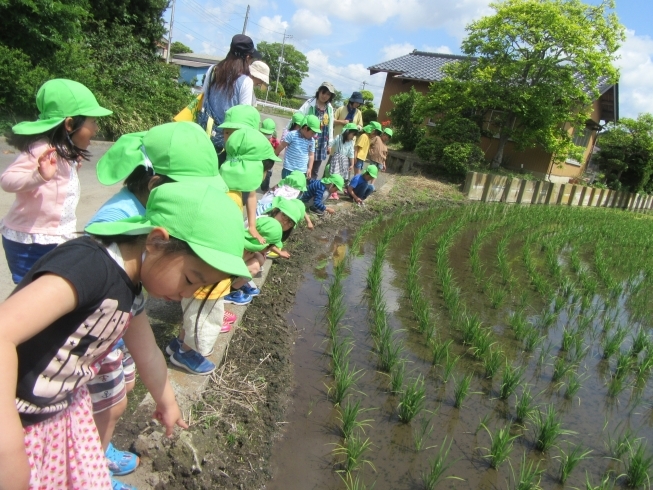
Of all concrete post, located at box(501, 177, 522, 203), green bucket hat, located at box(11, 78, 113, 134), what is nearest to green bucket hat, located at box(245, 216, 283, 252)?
green bucket hat, located at box(11, 78, 113, 134)

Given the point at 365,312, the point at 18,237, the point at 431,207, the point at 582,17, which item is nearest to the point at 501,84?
the point at 582,17

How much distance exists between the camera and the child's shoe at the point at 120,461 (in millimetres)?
1764

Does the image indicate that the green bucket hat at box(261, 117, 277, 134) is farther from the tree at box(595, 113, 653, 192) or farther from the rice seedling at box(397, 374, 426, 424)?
the tree at box(595, 113, 653, 192)

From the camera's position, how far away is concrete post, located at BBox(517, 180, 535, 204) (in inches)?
540

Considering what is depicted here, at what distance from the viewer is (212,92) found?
142 inches

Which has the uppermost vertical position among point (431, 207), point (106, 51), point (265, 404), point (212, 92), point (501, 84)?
point (501, 84)

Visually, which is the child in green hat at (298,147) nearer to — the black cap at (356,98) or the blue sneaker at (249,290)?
the black cap at (356,98)

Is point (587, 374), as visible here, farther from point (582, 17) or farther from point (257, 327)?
point (582, 17)

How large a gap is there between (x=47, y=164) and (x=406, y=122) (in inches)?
585

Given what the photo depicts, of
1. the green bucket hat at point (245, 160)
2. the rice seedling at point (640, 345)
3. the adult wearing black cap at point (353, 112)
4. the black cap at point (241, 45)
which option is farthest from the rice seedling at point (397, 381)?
the adult wearing black cap at point (353, 112)

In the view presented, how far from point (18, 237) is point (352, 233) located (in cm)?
490

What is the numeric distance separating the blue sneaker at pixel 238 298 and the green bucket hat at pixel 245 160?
2.72 ft

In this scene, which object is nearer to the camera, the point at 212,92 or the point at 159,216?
the point at 159,216

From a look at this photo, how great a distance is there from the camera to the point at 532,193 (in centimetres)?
1449
